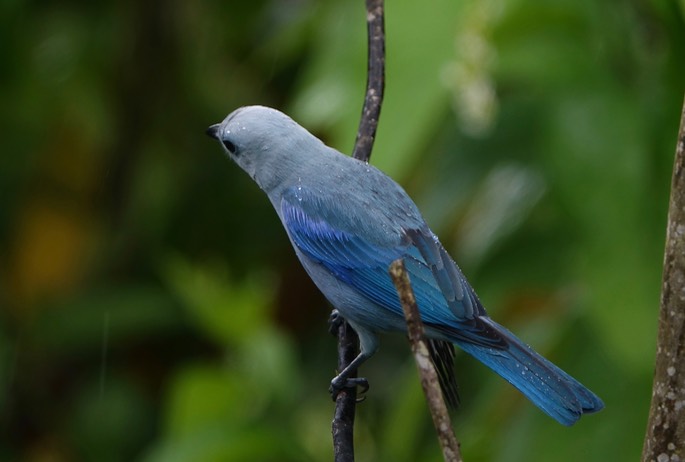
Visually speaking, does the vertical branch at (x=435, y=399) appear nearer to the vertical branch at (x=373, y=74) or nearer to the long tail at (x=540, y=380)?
the long tail at (x=540, y=380)

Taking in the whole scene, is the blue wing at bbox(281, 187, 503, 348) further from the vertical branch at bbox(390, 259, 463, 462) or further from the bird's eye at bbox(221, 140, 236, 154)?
the vertical branch at bbox(390, 259, 463, 462)

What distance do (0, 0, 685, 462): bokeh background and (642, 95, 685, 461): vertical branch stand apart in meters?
1.13

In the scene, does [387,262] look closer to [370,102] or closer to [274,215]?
[370,102]

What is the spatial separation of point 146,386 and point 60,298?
0.51 metres

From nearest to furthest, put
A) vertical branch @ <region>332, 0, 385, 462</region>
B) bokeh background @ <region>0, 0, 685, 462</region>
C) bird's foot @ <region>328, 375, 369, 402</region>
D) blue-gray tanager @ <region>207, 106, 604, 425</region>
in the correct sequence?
blue-gray tanager @ <region>207, 106, 604, 425</region> < bird's foot @ <region>328, 375, 369, 402</region> < vertical branch @ <region>332, 0, 385, 462</region> < bokeh background @ <region>0, 0, 685, 462</region>

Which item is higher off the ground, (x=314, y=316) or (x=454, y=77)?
(x=454, y=77)

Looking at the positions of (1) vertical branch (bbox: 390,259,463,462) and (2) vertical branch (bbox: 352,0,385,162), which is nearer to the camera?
(1) vertical branch (bbox: 390,259,463,462)

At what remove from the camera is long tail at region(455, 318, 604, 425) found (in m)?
1.96

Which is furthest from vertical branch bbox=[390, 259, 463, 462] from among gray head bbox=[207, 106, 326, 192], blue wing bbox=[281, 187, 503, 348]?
gray head bbox=[207, 106, 326, 192]

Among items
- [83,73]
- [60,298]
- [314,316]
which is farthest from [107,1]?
[314,316]

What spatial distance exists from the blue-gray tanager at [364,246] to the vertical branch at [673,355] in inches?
16.9

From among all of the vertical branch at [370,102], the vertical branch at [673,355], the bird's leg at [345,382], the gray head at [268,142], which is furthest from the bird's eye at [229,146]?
the vertical branch at [673,355]

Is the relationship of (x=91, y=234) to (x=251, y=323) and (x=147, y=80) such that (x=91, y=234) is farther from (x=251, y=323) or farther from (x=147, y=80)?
(x=251, y=323)

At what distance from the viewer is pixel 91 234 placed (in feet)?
15.7
